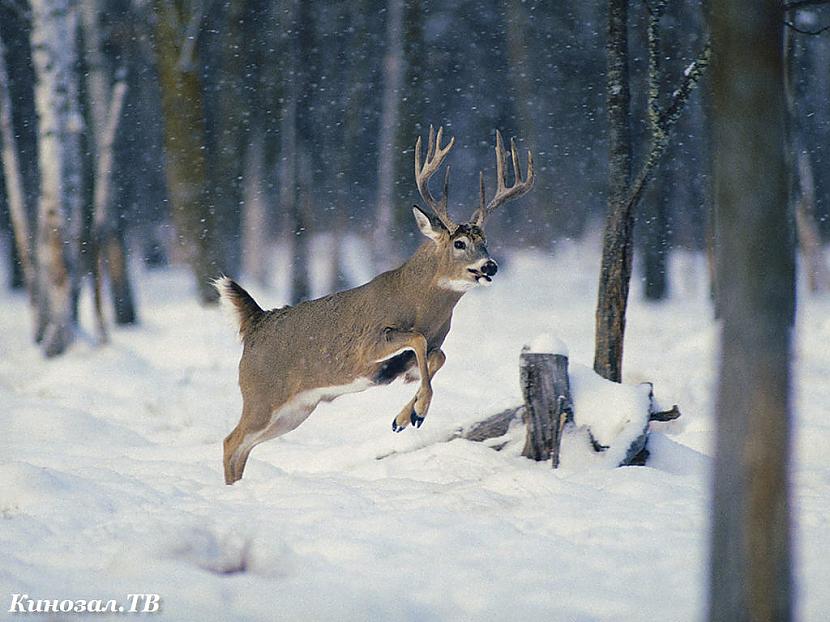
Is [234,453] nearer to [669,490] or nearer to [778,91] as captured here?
[669,490]

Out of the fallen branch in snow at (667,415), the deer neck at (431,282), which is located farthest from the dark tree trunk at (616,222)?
the deer neck at (431,282)

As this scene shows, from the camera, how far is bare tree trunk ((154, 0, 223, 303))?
16625mm

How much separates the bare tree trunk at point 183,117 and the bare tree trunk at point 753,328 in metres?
14.0

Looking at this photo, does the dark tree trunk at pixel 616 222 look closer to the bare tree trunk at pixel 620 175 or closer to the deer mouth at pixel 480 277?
the bare tree trunk at pixel 620 175

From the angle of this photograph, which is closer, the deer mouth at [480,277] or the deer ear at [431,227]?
the deer mouth at [480,277]

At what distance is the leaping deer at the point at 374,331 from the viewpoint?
754 cm

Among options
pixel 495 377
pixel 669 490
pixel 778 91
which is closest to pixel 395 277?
pixel 669 490

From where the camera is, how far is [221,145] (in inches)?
806

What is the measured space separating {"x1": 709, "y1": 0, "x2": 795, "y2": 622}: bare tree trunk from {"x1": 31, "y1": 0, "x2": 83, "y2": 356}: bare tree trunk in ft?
38.4

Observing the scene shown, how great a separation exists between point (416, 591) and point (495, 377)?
8.71 m

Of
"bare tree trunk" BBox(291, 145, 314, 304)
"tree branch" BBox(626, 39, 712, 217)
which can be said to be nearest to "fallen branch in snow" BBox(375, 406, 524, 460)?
"tree branch" BBox(626, 39, 712, 217)

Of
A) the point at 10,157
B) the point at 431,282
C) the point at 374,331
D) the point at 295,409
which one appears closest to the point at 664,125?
the point at 431,282

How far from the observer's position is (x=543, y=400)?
23.1 feet

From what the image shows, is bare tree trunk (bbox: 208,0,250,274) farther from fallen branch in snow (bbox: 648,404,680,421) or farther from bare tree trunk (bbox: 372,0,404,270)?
fallen branch in snow (bbox: 648,404,680,421)
